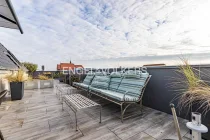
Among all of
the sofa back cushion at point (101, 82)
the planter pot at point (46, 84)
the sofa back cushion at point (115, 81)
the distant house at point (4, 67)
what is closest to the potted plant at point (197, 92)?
the sofa back cushion at point (115, 81)

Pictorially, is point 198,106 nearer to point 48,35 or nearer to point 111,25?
point 111,25

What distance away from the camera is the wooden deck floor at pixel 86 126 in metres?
1.87

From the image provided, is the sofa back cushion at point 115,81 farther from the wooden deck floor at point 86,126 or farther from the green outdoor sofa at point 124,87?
the wooden deck floor at point 86,126

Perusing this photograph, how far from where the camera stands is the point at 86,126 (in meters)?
2.20

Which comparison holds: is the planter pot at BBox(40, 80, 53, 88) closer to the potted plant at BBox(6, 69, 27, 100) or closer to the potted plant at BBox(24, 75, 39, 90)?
the potted plant at BBox(24, 75, 39, 90)

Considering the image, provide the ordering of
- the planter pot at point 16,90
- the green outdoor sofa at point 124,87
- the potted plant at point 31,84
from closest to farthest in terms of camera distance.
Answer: the green outdoor sofa at point 124,87
the planter pot at point 16,90
the potted plant at point 31,84

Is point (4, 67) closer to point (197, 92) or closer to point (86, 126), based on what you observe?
point (86, 126)

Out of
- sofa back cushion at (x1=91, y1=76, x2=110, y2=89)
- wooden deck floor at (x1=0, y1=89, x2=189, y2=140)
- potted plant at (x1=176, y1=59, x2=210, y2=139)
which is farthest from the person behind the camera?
sofa back cushion at (x1=91, y1=76, x2=110, y2=89)

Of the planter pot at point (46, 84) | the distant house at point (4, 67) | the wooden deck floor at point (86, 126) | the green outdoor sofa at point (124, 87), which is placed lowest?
the wooden deck floor at point (86, 126)

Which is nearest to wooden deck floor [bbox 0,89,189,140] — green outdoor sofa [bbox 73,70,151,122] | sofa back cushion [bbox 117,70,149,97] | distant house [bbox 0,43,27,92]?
green outdoor sofa [bbox 73,70,151,122]

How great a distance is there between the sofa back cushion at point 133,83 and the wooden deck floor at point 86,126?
0.54m

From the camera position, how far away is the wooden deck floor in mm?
1872

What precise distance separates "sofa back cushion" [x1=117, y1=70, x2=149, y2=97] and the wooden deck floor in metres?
0.54

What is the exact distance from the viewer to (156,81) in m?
3.12
